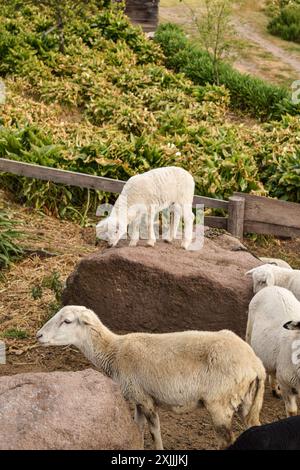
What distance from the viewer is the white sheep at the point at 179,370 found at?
21.3ft

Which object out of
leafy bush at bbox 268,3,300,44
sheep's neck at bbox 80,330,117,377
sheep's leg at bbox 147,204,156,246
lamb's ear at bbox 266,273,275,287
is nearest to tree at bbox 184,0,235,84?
leafy bush at bbox 268,3,300,44

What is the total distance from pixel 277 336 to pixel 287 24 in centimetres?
2616

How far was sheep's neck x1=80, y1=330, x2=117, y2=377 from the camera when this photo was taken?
706cm

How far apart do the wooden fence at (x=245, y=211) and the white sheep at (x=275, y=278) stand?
125 inches

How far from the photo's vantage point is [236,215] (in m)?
11.9

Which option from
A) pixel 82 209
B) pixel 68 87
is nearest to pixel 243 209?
pixel 82 209

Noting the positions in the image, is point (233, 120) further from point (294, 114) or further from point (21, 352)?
point (21, 352)

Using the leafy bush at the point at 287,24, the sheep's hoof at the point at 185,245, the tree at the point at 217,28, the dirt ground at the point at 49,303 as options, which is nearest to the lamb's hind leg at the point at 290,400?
the dirt ground at the point at 49,303

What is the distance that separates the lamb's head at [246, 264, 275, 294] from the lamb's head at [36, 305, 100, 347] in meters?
2.20

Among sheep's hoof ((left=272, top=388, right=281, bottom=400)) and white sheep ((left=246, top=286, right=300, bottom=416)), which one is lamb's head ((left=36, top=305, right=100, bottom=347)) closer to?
white sheep ((left=246, top=286, right=300, bottom=416))

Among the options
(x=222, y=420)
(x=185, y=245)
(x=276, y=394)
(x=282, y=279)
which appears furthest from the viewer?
(x=185, y=245)

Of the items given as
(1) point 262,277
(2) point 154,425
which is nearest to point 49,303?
(1) point 262,277

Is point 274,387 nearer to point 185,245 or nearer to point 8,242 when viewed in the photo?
point 185,245

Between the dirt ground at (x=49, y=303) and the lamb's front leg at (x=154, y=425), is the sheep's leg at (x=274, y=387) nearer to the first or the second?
the dirt ground at (x=49, y=303)
